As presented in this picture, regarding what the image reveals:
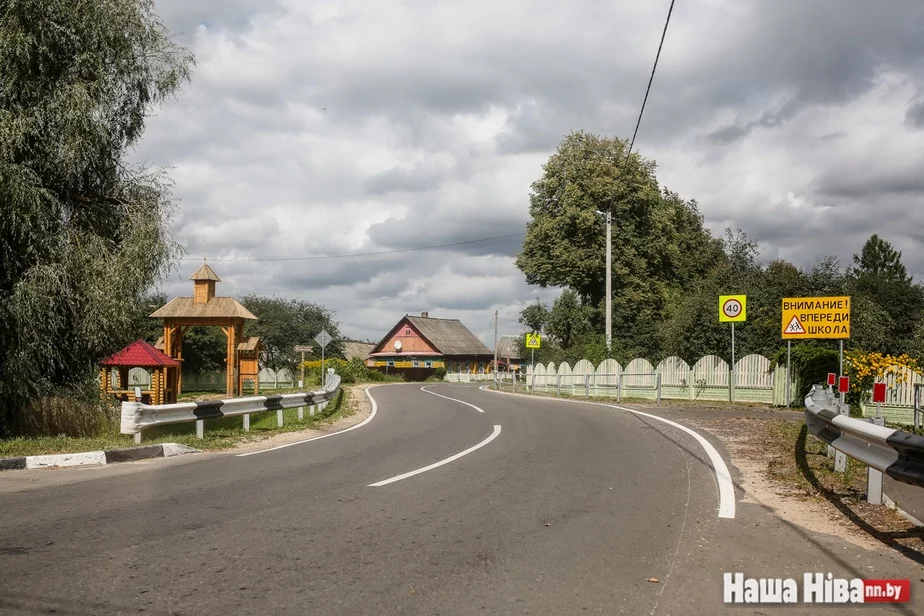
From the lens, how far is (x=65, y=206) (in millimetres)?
17562

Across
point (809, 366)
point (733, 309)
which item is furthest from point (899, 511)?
point (733, 309)

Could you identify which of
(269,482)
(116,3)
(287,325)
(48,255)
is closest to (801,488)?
(269,482)

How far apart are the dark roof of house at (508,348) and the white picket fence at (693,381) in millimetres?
67896

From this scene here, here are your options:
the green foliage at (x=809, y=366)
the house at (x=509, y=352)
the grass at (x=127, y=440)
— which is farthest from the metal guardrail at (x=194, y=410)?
the house at (x=509, y=352)

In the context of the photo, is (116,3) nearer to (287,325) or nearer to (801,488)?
(801,488)

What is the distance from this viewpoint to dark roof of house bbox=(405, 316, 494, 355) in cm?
8894

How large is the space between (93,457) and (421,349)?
76620mm

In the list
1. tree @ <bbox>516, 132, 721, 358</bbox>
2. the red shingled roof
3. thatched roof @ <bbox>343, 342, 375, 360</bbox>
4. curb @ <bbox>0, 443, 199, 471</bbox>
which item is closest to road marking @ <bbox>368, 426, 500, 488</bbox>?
curb @ <bbox>0, 443, 199, 471</bbox>

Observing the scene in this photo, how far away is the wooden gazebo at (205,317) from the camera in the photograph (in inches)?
1473

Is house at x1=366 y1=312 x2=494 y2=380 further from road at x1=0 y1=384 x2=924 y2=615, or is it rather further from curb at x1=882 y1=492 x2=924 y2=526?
curb at x1=882 y1=492 x2=924 y2=526

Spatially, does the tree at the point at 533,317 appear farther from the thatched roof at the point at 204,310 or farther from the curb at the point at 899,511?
the curb at the point at 899,511

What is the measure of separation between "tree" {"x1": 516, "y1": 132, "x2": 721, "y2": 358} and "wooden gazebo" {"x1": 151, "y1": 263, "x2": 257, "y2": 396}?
20579 mm

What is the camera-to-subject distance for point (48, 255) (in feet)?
53.4

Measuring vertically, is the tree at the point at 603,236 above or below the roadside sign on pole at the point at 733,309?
above
